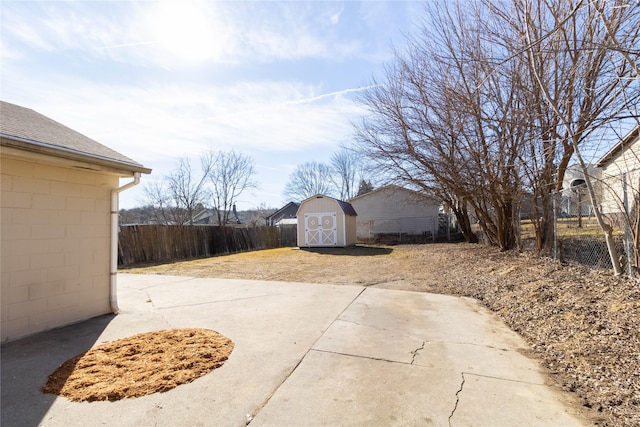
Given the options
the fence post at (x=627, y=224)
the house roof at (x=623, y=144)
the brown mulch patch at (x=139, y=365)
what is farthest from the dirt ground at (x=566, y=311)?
the brown mulch patch at (x=139, y=365)

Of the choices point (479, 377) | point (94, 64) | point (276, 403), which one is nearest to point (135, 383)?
point (276, 403)

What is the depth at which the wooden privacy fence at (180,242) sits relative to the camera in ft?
42.3

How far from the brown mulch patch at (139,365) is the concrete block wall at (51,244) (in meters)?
1.25

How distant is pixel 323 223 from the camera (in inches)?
788

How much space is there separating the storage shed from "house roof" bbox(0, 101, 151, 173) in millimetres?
14764

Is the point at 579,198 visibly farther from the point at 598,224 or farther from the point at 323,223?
the point at 323,223

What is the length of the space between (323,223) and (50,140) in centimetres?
1614

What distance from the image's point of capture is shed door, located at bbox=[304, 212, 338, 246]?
19.9m

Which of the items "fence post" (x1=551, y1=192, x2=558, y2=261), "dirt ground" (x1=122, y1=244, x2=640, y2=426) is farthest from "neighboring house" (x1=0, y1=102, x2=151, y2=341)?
"fence post" (x1=551, y1=192, x2=558, y2=261)

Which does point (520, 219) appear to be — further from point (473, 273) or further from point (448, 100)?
point (448, 100)

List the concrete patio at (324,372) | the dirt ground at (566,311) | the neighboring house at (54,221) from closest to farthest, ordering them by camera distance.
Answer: the concrete patio at (324,372)
the dirt ground at (566,311)
the neighboring house at (54,221)

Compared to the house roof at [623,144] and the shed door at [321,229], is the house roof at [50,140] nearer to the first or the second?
the house roof at [623,144]

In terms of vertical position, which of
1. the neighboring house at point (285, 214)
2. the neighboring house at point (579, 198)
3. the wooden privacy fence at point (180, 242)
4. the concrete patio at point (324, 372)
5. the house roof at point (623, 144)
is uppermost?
the neighboring house at point (285, 214)

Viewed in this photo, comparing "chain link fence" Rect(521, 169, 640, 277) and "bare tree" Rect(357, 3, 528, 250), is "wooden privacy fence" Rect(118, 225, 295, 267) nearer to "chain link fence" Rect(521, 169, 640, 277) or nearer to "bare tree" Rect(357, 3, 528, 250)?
"bare tree" Rect(357, 3, 528, 250)
